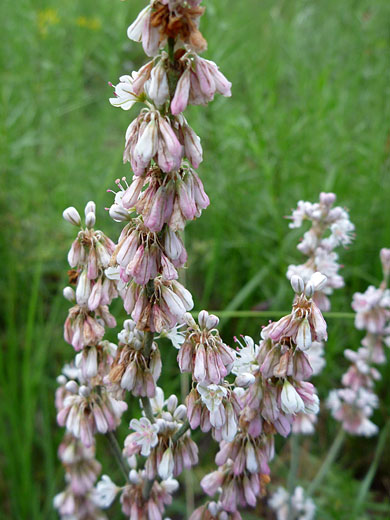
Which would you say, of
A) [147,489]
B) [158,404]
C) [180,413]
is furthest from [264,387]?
[147,489]

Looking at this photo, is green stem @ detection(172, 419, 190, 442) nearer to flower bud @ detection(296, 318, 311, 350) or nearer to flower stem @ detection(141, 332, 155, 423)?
flower stem @ detection(141, 332, 155, 423)

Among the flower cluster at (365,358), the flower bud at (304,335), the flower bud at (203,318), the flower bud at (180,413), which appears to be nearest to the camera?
the flower bud at (304,335)

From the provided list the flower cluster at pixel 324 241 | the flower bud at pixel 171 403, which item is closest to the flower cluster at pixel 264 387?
the flower bud at pixel 171 403

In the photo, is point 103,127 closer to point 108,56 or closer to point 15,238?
point 108,56

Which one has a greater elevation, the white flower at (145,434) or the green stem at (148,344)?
the green stem at (148,344)

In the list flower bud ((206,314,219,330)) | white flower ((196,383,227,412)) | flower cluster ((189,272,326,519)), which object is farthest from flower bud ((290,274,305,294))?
white flower ((196,383,227,412))

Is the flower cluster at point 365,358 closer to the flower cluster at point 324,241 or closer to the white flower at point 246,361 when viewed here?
the flower cluster at point 324,241

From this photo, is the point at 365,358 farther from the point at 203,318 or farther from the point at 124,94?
the point at 124,94
